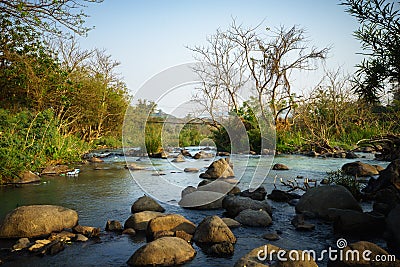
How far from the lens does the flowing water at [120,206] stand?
138 inches

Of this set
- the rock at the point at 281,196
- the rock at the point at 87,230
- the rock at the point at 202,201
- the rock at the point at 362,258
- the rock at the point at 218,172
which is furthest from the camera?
the rock at the point at 218,172

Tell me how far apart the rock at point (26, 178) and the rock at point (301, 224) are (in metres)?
6.16

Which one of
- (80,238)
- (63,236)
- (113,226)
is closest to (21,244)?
(63,236)

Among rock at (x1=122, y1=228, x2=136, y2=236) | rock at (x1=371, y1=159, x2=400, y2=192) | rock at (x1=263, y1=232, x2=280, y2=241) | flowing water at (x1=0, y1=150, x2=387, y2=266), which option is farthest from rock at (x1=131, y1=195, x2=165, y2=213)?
rock at (x1=371, y1=159, x2=400, y2=192)

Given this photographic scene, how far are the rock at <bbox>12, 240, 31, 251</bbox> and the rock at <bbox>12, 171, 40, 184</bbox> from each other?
441cm

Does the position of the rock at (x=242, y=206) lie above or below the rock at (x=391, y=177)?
below

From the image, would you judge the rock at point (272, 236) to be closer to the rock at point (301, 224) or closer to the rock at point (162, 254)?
the rock at point (301, 224)

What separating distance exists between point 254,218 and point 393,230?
1663 millimetres

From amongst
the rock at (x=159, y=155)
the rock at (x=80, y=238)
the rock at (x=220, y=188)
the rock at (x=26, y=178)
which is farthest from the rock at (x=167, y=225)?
the rock at (x=159, y=155)

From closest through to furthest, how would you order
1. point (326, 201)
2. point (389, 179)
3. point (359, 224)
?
point (359, 224) → point (326, 201) → point (389, 179)

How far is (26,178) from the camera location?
793cm

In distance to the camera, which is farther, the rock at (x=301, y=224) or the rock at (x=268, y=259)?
the rock at (x=301, y=224)

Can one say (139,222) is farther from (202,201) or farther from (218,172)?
(218,172)

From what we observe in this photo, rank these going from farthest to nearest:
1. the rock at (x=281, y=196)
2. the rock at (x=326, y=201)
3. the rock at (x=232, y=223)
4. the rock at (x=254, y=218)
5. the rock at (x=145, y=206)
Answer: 1. the rock at (x=281, y=196)
2. the rock at (x=145, y=206)
3. the rock at (x=326, y=201)
4. the rock at (x=254, y=218)
5. the rock at (x=232, y=223)
